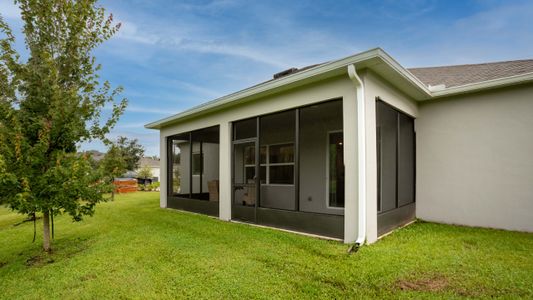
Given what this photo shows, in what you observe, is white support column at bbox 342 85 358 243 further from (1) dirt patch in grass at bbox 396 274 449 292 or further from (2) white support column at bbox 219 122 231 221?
(2) white support column at bbox 219 122 231 221

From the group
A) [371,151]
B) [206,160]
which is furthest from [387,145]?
[206,160]

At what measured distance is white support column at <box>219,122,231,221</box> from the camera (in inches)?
286

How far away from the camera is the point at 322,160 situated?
798cm

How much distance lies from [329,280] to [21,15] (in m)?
6.15

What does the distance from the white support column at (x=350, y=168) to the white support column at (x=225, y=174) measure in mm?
3398

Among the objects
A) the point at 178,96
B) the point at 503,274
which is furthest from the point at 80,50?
the point at 178,96

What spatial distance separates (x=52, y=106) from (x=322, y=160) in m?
6.18

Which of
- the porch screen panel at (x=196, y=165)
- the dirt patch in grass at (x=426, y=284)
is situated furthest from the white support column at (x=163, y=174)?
the dirt patch in grass at (x=426, y=284)

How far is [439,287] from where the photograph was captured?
9.96 feet

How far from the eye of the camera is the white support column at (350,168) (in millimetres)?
4648

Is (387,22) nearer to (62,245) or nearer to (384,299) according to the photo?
(384,299)

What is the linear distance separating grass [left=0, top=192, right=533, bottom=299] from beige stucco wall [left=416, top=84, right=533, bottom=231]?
23.0 inches

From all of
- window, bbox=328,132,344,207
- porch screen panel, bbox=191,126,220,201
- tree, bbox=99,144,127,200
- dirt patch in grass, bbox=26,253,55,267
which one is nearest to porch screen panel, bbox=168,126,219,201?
porch screen panel, bbox=191,126,220,201

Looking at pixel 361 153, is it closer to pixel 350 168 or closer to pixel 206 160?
pixel 350 168
